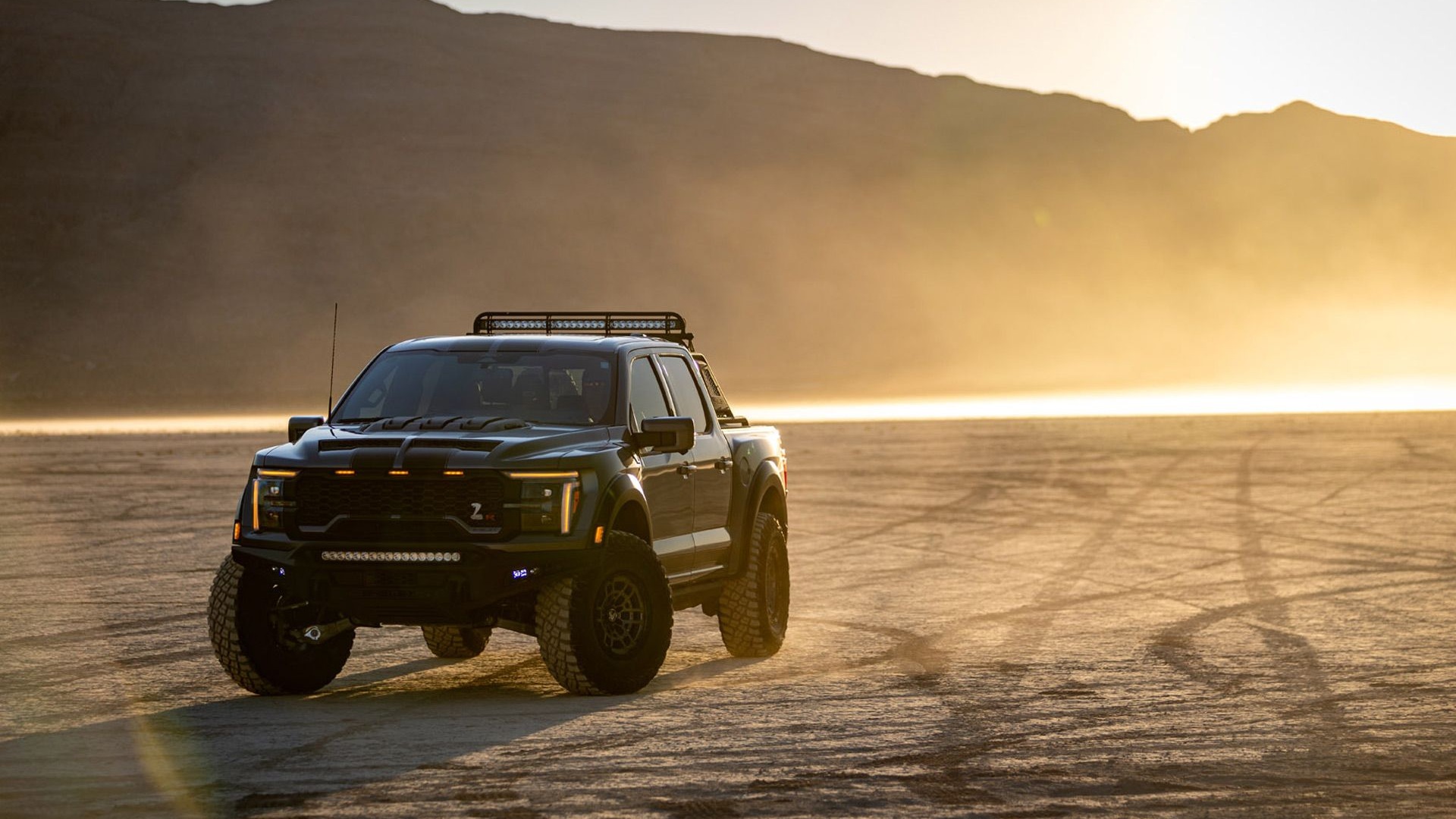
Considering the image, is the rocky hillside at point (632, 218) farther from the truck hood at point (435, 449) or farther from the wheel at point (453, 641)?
the truck hood at point (435, 449)

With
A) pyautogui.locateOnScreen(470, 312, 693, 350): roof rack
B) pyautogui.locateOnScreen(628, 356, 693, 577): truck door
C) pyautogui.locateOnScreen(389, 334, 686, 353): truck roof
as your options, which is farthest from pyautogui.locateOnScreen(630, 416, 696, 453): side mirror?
pyautogui.locateOnScreen(470, 312, 693, 350): roof rack

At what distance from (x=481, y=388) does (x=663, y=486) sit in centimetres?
116

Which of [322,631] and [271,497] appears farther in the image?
[322,631]

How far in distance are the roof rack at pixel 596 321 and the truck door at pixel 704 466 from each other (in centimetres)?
30

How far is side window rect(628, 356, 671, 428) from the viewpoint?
10789mm

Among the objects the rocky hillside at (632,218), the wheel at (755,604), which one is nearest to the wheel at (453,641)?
the wheel at (755,604)

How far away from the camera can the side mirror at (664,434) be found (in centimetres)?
1023

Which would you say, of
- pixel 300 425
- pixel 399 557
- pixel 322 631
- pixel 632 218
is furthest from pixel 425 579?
pixel 632 218

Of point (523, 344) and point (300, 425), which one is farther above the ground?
point (523, 344)

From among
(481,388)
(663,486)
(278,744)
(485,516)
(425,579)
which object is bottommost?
(278,744)

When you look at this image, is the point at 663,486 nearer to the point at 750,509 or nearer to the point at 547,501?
the point at 547,501

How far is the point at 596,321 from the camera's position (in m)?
12.2

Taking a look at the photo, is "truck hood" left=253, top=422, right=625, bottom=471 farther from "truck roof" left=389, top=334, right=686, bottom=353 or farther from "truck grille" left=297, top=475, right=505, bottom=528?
"truck roof" left=389, top=334, right=686, bottom=353

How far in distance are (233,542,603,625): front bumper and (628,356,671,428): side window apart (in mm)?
1417
